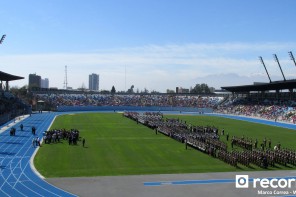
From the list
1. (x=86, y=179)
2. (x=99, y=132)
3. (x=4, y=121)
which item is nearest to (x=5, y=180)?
(x=86, y=179)

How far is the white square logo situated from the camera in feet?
68.5

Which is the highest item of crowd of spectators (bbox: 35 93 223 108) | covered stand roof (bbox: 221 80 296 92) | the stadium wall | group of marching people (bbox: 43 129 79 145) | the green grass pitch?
covered stand roof (bbox: 221 80 296 92)

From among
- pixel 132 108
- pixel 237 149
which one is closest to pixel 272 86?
pixel 132 108

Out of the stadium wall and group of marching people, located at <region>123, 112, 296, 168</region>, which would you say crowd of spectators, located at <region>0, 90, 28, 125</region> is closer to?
the stadium wall

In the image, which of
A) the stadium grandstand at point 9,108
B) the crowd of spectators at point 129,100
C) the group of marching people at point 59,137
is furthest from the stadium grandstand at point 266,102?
the stadium grandstand at point 9,108

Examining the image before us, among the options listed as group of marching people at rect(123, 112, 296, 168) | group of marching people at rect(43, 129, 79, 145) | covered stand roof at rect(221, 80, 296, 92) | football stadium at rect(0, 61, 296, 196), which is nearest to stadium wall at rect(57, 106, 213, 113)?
covered stand roof at rect(221, 80, 296, 92)

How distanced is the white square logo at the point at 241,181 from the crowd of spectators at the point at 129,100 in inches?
2938

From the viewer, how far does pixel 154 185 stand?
68.0ft

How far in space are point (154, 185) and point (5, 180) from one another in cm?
830

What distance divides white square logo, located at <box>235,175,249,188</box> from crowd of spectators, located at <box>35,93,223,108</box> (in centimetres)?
7464

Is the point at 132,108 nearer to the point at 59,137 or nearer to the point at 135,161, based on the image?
the point at 59,137

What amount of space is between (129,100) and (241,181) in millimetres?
87162

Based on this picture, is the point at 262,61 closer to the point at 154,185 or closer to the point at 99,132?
the point at 99,132

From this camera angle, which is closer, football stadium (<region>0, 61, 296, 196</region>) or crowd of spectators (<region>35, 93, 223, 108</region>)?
football stadium (<region>0, 61, 296, 196</region>)
